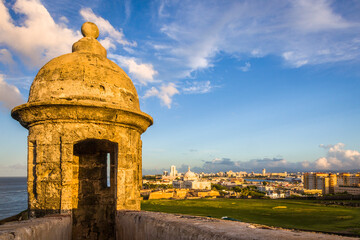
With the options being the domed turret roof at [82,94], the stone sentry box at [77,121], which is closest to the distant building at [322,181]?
the stone sentry box at [77,121]

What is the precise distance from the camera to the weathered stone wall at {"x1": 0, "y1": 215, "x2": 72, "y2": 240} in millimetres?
2039

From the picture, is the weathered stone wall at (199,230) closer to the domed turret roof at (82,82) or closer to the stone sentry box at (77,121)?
the stone sentry box at (77,121)

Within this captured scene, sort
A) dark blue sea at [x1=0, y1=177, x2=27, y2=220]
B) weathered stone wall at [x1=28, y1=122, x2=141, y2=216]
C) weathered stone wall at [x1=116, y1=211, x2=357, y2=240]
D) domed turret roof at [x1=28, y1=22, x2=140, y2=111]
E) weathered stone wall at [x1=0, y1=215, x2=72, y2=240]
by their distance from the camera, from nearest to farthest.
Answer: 1. weathered stone wall at [x1=116, y1=211, x2=357, y2=240]
2. weathered stone wall at [x1=0, y1=215, x2=72, y2=240]
3. weathered stone wall at [x1=28, y1=122, x2=141, y2=216]
4. domed turret roof at [x1=28, y1=22, x2=140, y2=111]
5. dark blue sea at [x1=0, y1=177, x2=27, y2=220]

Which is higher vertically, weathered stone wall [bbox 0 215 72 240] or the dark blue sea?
weathered stone wall [bbox 0 215 72 240]

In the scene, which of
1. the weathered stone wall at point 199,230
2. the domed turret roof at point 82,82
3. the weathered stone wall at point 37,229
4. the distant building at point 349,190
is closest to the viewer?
the weathered stone wall at point 199,230

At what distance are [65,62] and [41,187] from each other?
187 centimetres

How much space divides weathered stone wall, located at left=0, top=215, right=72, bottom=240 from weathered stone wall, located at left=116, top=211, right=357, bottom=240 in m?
0.73

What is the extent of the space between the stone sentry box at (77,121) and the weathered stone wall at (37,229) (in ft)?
2.45

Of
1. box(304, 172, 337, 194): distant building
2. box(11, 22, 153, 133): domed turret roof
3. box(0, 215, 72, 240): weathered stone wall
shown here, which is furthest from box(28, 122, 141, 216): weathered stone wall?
box(304, 172, 337, 194): distant building

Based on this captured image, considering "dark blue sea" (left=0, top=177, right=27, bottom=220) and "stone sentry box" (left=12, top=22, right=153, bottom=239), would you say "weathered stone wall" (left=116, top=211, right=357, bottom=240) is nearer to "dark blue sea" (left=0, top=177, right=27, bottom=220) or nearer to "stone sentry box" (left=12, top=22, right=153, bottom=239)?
"stone sentry box" (left=12, top=22, right=153, bottom=239)

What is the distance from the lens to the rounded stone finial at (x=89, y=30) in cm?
500

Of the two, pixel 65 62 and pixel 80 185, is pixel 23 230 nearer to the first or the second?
pixel 65 62

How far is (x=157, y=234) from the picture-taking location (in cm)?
249

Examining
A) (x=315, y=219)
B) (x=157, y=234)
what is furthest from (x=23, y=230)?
(x=315, y=219)
